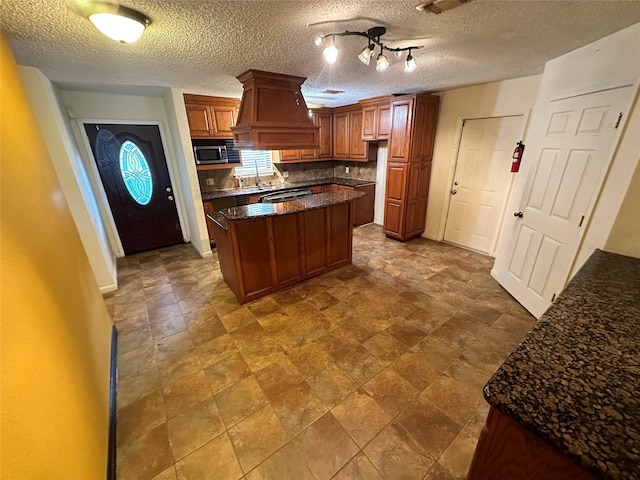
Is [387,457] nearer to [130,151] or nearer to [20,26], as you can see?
[20,26]

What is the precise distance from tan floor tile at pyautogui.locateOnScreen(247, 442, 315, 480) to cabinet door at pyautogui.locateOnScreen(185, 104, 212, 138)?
4.02 metres

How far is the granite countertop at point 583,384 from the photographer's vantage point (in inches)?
24.5

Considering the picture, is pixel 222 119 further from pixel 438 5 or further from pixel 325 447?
pixel 325 447

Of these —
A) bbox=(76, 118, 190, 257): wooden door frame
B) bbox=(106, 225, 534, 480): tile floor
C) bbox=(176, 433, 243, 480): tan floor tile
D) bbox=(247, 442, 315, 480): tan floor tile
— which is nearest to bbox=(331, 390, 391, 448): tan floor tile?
bbox=(106, 225, 534, 480): tile floor

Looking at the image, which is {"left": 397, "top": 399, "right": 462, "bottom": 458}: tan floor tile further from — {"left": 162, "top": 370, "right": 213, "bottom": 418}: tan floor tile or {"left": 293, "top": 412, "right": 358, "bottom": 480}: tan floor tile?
{"left": 162, "top": 370, "right": 213, "bottom": 418}: tan floor tile

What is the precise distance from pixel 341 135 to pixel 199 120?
2.77m

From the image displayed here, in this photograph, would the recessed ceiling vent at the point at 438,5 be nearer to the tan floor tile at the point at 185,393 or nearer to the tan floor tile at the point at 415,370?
the tan floor tile at the point at 415,370

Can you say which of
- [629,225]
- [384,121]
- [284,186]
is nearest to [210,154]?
[284,186]

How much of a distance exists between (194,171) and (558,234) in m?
4.35

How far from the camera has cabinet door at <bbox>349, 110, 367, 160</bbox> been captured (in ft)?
16.2

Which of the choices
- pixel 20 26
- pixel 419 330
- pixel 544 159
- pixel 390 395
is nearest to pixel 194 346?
pixel 390 395

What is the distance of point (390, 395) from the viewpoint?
1779mm

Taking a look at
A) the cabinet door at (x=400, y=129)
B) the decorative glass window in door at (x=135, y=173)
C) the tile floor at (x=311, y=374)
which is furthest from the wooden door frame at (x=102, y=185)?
the cabinet door at (x=400, y=129)

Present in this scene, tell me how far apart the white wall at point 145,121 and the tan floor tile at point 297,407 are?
2.96 meters
